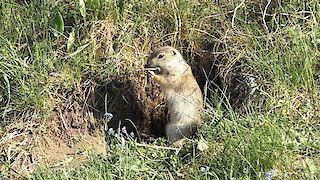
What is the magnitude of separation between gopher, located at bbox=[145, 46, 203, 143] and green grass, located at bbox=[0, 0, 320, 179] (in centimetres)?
19

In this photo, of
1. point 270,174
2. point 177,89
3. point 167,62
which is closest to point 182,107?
point 177,89

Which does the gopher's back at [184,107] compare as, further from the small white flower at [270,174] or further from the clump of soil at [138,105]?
the small white flower at [270,174]

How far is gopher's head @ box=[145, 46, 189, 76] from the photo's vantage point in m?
5.24

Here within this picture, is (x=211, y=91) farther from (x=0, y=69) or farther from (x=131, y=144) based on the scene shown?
(x=0, y=69)

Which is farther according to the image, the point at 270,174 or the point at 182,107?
the point at 182,107

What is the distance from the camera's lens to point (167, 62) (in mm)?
5266

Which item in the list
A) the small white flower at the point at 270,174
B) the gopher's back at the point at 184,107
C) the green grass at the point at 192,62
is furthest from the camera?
the gopher's back at the point at 184,107

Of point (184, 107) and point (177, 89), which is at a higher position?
point (177, 89)

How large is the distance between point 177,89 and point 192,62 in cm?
43

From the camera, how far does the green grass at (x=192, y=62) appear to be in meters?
4.17

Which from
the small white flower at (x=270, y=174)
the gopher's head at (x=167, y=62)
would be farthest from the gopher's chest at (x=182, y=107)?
the small white flower at (x=270, y=174)

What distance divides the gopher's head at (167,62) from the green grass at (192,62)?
0.72 ft

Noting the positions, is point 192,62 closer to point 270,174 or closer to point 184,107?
point 184,107

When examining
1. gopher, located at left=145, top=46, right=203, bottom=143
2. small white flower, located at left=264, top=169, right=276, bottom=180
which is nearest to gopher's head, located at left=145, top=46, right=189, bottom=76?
gopher, located at left=145, top=46, right=203, bottom=143
